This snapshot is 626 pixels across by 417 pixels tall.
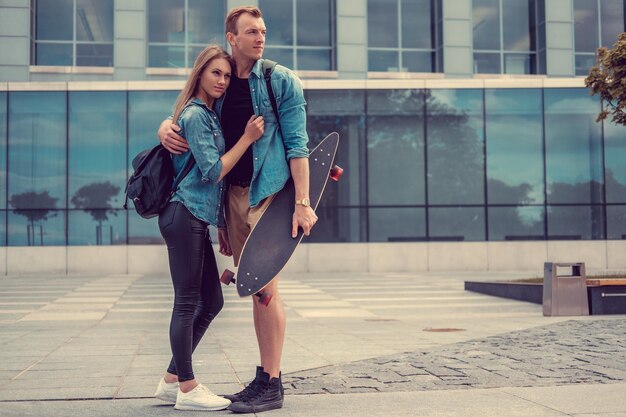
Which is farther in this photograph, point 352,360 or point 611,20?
point 611,20

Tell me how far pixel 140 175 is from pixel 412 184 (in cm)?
2136

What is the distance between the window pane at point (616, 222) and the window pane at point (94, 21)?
16017mm

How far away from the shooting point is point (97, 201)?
24453 millimetres

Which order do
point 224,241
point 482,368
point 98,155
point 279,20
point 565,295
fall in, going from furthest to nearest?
point 279,20, point 98,155, point 565,295, point 482,368, point 224,241

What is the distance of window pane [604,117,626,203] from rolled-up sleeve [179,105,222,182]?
911 inches

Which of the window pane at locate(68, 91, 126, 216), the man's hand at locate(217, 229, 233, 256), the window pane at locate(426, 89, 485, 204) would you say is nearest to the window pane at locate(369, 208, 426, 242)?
the window pane at locate(426, 89, 485, 204)

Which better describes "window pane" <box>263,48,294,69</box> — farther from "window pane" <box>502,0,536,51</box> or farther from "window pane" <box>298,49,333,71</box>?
"window pane" <box>502,0,536,51</box>

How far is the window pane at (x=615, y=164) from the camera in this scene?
993 inches

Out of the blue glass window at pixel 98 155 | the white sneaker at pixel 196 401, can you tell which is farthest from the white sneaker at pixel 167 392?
the blue glass window at pixel 98 155

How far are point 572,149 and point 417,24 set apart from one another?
6.21 metres

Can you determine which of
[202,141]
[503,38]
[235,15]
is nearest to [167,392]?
[202,141]

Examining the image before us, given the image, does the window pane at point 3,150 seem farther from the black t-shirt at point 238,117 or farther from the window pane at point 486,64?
the black t-shirt at point 238,117

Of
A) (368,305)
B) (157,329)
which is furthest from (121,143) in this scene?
(157,329)

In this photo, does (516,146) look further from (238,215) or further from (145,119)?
(238,215)
